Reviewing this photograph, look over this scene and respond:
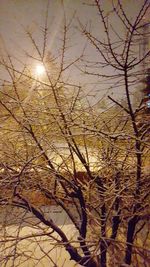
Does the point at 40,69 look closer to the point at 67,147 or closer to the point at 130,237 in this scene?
the point at 67,147

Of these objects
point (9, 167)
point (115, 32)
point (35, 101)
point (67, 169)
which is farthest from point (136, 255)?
point (115, 32)

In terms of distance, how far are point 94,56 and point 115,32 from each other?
46 centimetres

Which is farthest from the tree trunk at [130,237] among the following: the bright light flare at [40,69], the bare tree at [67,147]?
the bright light flare at [40,69]

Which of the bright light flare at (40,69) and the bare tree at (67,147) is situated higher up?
the bright light flare at (40,69)

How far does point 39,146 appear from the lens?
431cm

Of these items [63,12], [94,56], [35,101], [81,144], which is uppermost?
[63,12]

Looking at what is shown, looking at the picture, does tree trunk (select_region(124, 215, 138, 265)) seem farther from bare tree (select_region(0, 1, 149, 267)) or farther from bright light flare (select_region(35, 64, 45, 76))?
bright light flare (select_region(35, 64, 45, 76))

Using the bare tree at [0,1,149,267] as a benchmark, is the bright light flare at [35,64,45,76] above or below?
above

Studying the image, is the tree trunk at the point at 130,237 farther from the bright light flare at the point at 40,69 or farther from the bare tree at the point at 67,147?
the bright light flare at the point at 40,69

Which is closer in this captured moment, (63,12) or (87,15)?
(63,12)

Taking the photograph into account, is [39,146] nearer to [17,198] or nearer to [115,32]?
[17,198]

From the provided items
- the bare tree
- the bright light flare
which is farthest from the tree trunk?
the bright light flare

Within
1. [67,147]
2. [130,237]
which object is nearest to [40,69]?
[67,147]

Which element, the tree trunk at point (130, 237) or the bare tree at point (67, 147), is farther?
the tree trunk at point (130, 237)
